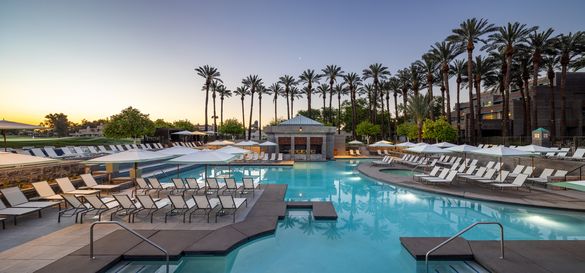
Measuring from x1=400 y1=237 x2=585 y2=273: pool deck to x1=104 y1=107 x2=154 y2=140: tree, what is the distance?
1403 inches

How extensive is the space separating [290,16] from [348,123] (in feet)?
148

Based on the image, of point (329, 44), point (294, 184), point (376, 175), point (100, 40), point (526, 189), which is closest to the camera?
point (526, 189)

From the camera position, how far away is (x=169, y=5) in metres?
20.2

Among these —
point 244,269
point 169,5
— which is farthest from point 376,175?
point 169,5

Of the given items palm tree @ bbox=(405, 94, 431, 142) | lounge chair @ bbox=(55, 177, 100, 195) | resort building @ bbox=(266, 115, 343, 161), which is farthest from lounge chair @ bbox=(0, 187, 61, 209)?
palm tree @ bbox=(405, 94, 431, 142)

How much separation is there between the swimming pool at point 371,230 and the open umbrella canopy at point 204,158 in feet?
11.7

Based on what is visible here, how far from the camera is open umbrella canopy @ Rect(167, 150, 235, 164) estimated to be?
35.9 ft

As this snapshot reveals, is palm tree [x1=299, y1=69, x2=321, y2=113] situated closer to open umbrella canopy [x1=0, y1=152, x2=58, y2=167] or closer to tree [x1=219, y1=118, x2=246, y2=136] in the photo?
tree [x1=219, y1=118, x2=246, y2=136]

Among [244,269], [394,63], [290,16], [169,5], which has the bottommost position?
[244,269]

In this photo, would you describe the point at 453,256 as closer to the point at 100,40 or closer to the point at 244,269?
the point at 244,269

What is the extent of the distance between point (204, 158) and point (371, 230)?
6.94m

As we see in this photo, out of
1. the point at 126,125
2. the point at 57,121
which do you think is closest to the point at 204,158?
the point at 126,125

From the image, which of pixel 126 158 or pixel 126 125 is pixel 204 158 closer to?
pixel 126 158

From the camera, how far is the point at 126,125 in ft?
112
